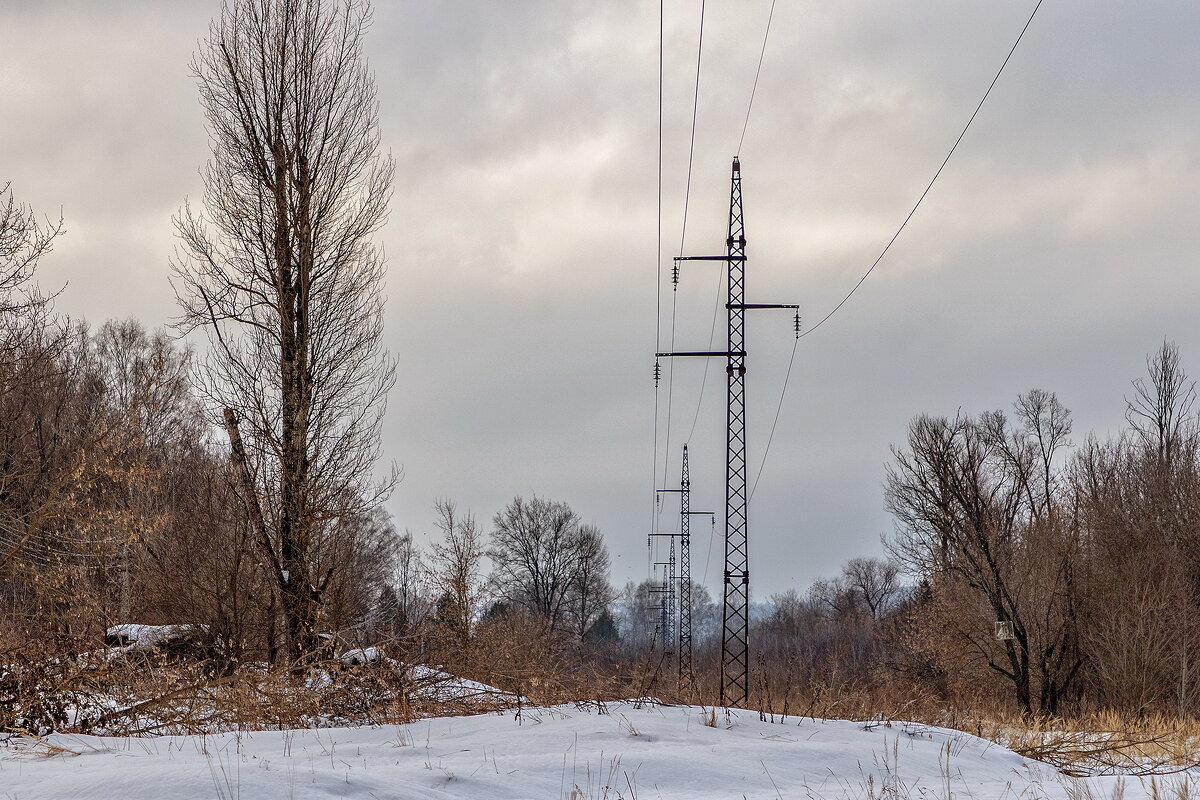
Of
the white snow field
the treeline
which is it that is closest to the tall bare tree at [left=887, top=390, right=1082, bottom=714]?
the treeline

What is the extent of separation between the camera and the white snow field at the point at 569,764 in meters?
5.08

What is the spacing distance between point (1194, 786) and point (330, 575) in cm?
1336

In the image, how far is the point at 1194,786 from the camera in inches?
261

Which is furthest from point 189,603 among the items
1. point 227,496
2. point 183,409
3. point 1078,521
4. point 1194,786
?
point 1078,521

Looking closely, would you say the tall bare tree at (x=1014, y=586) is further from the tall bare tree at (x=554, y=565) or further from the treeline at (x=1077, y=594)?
the tall bare tree at (x=554, y=565)

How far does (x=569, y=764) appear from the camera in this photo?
6738mm

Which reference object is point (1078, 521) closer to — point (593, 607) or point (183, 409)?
point (183, 409)

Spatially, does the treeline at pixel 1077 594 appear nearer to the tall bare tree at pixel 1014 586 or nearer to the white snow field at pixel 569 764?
the tall bare tree at pixel 1014 586

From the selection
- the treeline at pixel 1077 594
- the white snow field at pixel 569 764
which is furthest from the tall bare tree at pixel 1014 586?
the white snow field at pixel 569 764

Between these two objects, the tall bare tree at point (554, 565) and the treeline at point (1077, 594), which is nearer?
the treeline at point (1077, 594)

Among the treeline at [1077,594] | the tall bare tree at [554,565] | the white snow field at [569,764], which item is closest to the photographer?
the white snow field at [569,764]

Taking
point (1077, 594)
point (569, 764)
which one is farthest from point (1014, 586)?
point (569, 764)

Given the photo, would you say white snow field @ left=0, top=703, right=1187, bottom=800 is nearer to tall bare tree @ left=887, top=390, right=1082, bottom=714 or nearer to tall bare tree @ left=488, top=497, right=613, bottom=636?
tall bare tree @ left=887, top=390, right=1082, bottom=714

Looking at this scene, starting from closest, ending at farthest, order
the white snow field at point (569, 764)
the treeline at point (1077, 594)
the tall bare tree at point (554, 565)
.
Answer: the white snow field at point (569, 764)
the treeline at point (1077, 594)
the tall bare tree at point (554, 565)
